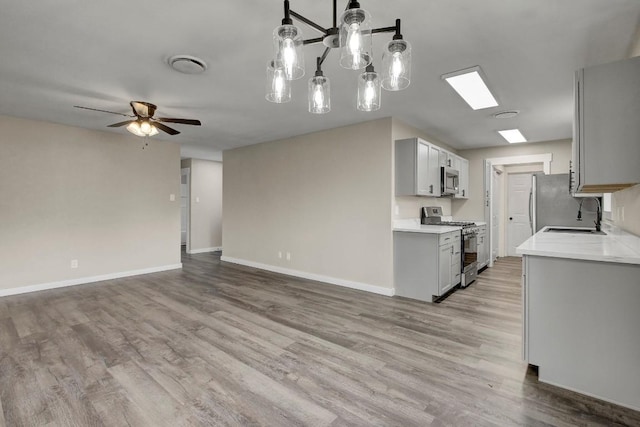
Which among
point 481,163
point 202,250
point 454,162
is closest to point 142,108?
point 454,162

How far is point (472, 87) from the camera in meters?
3.19

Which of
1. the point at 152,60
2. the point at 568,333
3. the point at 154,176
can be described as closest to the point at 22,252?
the point at 154,176

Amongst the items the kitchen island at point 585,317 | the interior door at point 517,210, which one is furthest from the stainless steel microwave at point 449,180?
the kitchen island at point 585,317

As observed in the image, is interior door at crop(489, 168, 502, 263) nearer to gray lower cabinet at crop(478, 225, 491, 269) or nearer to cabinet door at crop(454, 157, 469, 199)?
gray lower cabinet at crop(478, 225, 491, 269)

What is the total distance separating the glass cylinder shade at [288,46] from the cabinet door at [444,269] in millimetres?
3168

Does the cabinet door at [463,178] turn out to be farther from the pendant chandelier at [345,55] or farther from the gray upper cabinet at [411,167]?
the pendant chandelier at [345,55]

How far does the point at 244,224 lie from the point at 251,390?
15.0 ft

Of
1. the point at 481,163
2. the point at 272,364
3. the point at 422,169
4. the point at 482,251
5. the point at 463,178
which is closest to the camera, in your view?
the point at 272,364

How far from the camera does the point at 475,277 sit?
4992 mm

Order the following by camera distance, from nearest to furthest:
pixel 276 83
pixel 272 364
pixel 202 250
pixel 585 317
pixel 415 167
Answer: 1. pixel 276 83
2. pixel 585 317
3. pixel 272 364
4. pixel 415 167
5. pixel 202 250

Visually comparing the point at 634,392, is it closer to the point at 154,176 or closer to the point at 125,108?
the point at 125,108

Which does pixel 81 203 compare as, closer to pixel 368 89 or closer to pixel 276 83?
pixel 276 83

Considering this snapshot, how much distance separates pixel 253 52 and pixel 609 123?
2505mm

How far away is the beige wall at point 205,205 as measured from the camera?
25.8 ft
